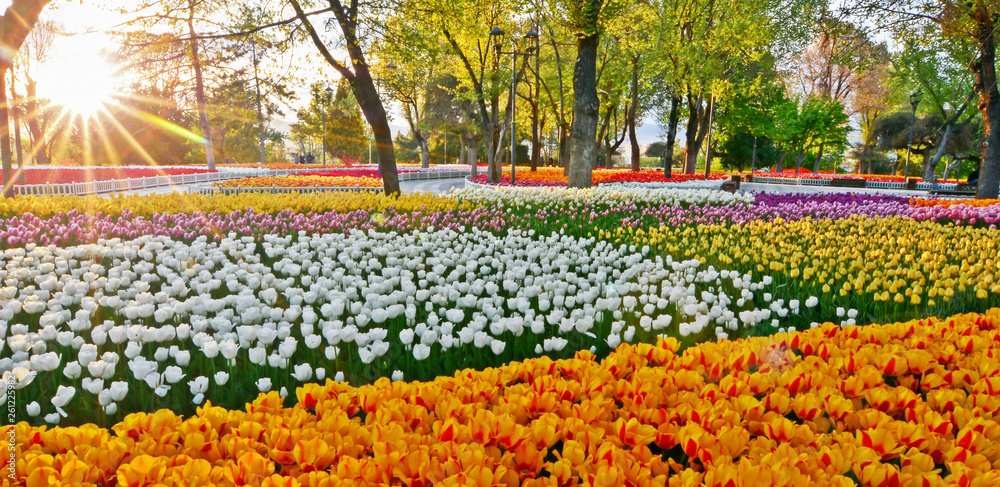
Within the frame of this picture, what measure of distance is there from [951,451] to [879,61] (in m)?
18.5

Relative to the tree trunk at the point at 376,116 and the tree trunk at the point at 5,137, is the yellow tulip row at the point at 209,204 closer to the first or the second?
the tree trunk at the point at 5,137

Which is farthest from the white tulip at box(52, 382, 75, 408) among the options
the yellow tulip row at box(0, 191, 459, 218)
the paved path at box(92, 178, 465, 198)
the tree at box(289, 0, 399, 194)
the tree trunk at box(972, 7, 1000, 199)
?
the tree trunk at box(972, 7, 1000, 199)

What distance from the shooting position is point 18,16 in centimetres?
977

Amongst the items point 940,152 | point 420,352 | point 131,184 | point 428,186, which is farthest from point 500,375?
point 940,152

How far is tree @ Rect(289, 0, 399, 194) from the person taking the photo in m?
12.4

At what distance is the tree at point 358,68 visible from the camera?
1242 cm

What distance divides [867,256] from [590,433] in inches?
210

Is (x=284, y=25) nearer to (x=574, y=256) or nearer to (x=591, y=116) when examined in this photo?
(x=591, y=116)

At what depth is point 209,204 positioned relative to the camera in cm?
967

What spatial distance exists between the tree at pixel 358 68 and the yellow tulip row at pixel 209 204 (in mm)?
1980

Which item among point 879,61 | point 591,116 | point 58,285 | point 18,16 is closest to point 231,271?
point 58,285

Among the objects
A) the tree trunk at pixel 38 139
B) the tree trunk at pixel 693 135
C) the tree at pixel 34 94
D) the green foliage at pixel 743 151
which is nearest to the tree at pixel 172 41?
the tree at pixel 34 94

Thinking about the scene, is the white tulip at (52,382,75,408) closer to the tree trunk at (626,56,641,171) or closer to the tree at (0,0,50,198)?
the tree at (0,0,50,198)

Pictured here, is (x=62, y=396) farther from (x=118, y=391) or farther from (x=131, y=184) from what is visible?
(x=131, y=184)
